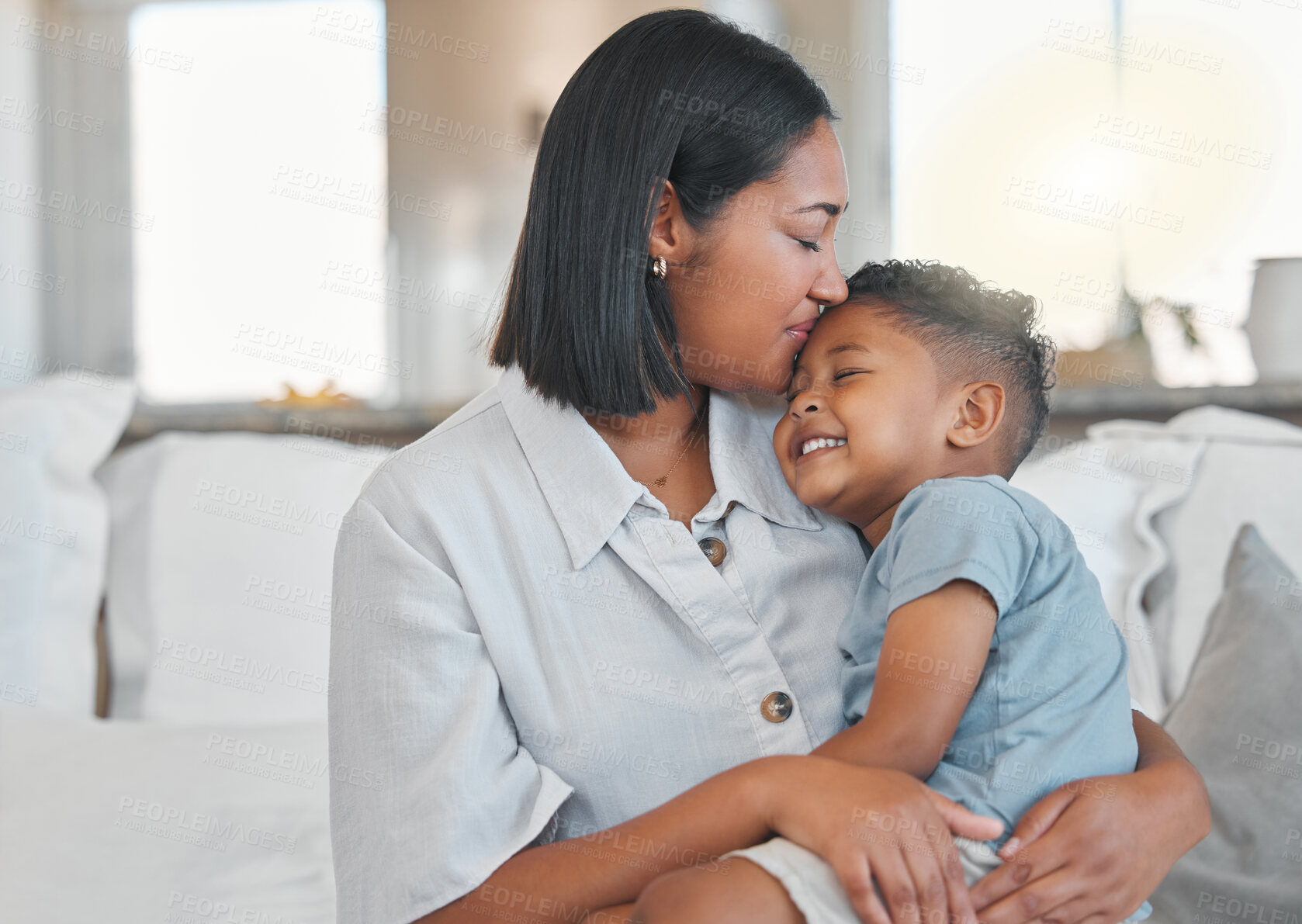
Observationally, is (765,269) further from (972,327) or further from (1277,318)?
(1277,318)

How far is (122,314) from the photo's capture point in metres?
3.29

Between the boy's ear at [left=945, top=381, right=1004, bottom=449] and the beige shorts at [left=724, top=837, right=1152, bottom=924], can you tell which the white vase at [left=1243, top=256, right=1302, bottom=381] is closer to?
the boy's ear at [left=945, top=381, right=1004, bottom=449]

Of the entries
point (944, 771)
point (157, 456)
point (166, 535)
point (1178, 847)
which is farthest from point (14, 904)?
point (1178, 847)

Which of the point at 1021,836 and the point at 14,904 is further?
the point at 14,904

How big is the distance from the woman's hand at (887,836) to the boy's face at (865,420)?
0.33 meters

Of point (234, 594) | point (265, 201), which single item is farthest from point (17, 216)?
point (234, 594)

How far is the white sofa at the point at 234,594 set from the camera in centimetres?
145

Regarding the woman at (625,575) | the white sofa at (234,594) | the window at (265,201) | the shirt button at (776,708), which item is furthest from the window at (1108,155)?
the shirt button at (776,708)

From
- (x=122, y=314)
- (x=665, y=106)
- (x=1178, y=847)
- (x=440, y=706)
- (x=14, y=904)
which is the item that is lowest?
(x=14, y=904)

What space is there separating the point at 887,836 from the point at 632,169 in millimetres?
648

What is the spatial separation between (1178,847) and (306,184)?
3067 mm

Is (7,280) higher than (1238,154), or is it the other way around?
(1238,154)

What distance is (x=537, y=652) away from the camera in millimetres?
1004

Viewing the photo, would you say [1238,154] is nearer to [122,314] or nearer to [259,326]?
[259,326]
